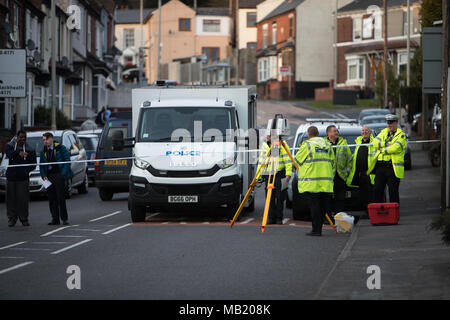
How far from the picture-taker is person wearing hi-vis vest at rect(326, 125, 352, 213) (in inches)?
655

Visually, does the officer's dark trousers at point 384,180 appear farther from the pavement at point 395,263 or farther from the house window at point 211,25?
the house window at point 211,25

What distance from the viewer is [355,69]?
7569 centimetres

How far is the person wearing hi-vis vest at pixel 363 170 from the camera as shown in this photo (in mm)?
17234

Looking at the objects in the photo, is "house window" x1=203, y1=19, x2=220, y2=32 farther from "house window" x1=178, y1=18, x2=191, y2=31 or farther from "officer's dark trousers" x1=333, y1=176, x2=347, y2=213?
"officer's dark trousers" x1=333, y1=176, x2=347, y2=213

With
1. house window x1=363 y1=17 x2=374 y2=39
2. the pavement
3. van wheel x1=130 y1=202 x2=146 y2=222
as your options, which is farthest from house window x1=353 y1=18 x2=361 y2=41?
van wheel x1=130 y1=202 x2=146 y2=222

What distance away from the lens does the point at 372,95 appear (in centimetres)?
7350

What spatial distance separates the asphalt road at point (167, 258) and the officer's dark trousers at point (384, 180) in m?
1.53

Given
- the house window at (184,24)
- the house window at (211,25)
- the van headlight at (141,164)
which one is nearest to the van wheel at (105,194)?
the van headlight at (141,164)

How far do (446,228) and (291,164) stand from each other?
249 inches

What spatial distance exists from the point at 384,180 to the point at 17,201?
702 centimetres

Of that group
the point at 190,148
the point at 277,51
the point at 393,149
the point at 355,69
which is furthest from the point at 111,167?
the point at 277,51

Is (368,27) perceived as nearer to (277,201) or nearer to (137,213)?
(277,201)

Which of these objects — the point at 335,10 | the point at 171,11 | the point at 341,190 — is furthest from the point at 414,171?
the point at 171,11

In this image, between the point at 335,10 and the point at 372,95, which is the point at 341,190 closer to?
the point at 372,95
